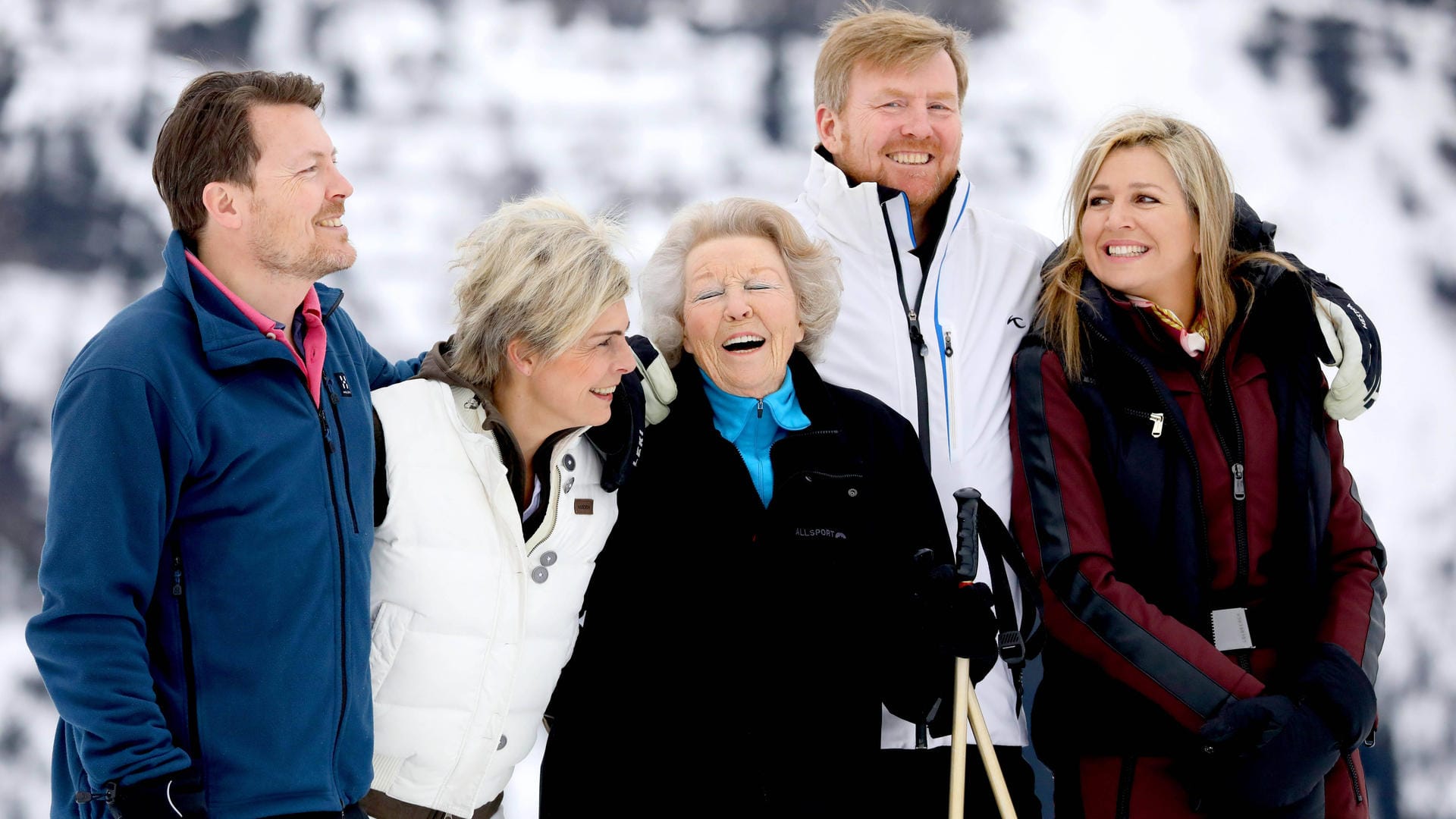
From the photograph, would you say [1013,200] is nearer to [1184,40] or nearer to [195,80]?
[1184,40]

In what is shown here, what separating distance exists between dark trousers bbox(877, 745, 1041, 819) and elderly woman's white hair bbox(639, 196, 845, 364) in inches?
32.4

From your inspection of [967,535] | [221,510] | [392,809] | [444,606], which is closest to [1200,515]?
[967,535]

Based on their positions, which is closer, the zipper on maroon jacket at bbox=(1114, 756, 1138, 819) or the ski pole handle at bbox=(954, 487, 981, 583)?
the ski pole handle at bbox=(954, 487, 981, 583)

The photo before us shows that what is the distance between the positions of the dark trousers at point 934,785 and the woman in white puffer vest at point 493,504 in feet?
2.30

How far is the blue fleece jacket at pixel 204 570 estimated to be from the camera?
1.61 meters

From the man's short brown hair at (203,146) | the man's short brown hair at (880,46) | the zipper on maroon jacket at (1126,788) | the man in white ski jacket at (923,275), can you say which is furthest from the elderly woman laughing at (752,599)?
the man's short brown hair at (203,146)

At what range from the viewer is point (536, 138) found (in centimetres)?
467

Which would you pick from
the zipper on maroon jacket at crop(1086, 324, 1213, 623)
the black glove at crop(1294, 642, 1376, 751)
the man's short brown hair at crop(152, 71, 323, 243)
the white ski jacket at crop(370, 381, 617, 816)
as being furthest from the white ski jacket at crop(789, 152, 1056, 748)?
the man's short brown hair at crop(152, 71, 323, 243)

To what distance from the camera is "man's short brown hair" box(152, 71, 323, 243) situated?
186 cm

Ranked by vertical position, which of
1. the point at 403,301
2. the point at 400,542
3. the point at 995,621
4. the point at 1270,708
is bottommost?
the point at 1270,708

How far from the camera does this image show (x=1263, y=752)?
2.29m

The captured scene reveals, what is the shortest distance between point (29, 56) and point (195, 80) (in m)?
3.15

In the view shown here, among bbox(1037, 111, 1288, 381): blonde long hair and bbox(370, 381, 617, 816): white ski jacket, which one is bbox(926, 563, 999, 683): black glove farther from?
bbox(370, 381, 617, 816): white ski jacket

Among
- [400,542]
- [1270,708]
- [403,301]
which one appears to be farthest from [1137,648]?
[403,301]
